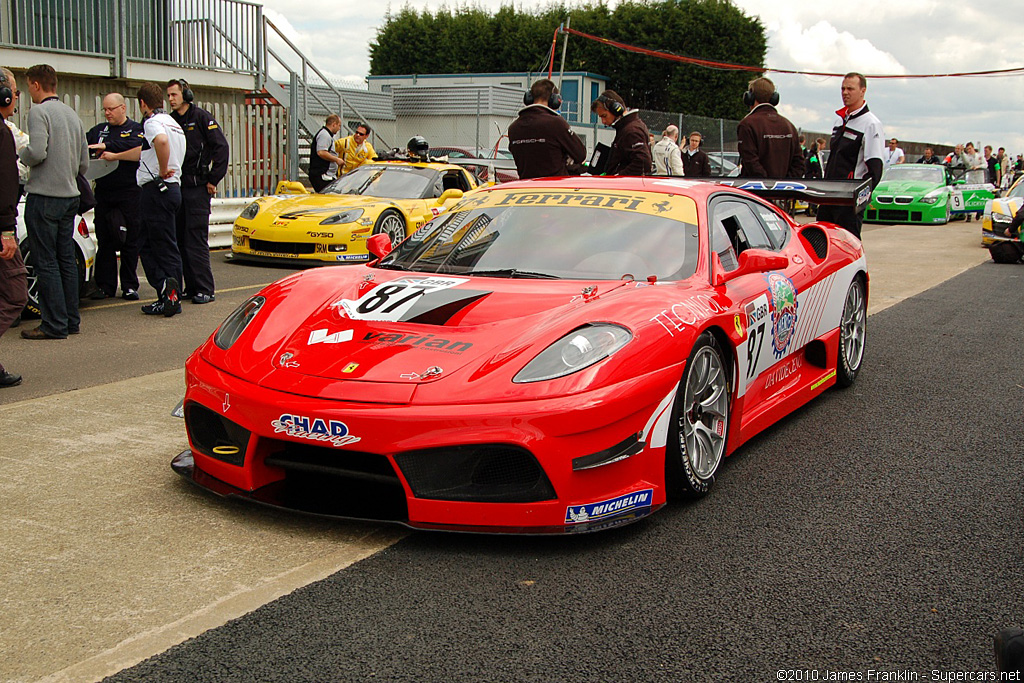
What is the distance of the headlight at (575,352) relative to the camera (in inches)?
135

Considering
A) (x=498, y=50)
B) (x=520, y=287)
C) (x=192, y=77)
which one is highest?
(x=498, y=50)

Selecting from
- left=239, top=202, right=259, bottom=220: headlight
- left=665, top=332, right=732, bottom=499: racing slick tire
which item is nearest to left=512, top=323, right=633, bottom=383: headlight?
left=665, top=332, right=732, bottom=499: racing slick tire

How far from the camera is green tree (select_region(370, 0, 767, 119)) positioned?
5628cm

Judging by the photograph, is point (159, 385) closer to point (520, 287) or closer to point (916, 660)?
point (520, 287)

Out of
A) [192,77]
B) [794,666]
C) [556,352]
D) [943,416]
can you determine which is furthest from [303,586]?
[192,77]

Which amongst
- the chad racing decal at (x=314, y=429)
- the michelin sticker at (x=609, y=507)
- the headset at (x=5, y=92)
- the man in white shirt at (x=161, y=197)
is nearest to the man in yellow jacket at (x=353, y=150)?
the man in white shirt at (x=161, y=197)

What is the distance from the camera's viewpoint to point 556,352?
139 inches

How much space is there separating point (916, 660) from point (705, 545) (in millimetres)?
903

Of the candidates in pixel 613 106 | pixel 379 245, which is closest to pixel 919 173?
pixel 613 106

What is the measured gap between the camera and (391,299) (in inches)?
160

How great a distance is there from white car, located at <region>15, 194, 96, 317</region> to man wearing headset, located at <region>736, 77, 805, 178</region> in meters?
5.37

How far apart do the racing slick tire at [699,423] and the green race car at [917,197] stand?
18.9 metres

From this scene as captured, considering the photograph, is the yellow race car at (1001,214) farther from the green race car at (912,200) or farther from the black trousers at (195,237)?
the black trousers at (195,237)

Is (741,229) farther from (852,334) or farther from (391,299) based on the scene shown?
(391,299)
